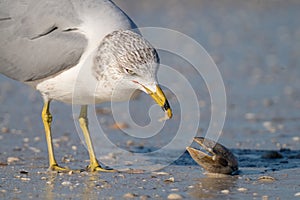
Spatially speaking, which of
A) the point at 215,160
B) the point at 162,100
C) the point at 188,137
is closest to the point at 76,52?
the point at 162,100

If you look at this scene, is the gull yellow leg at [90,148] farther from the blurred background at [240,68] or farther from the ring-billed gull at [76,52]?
the blurred background at [240,68]

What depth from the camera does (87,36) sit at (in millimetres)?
6945

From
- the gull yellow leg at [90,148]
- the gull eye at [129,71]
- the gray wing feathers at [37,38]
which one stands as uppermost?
the gray wing feathers at [37,38]

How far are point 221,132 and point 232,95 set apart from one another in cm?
225

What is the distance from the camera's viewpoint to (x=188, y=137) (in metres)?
8.96

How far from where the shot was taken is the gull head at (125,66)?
665 centimetres

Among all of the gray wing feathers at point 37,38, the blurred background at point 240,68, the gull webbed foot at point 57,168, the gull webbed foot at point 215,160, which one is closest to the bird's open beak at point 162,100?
the gull webbed foot at point 215,160

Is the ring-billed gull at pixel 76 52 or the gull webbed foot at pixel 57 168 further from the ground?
the ring-billed gull at pixel 76 52

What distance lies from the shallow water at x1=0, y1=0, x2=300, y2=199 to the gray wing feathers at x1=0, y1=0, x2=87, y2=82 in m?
0.98

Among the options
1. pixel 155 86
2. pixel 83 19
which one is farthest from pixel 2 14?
pixel 155 86

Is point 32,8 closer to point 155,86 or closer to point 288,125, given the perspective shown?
point 155,86

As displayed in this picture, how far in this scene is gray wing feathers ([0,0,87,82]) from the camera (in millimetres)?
6965

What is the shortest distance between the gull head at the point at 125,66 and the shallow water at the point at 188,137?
82 cm

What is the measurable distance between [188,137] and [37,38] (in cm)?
255
